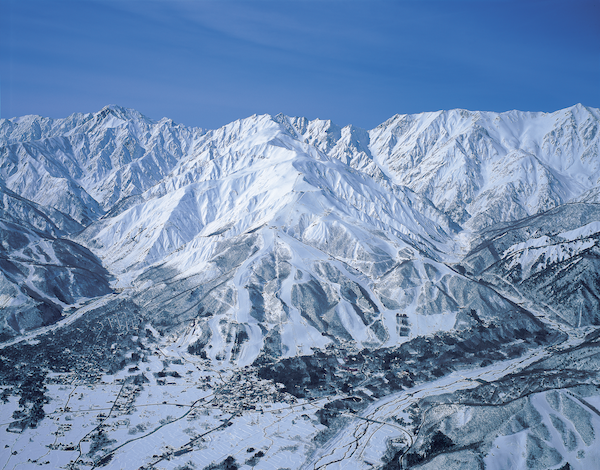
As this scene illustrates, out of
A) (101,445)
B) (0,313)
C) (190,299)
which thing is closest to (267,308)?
(190,299)

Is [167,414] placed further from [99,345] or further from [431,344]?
[431,344]

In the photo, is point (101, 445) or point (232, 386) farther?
point (232, 386)

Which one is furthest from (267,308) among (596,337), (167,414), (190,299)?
(596,337)

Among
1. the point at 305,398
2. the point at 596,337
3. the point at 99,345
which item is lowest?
the point at 596,337

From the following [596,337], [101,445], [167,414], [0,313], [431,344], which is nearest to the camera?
[101,445]

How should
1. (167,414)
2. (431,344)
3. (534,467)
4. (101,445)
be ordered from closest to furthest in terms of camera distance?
(534,467) < (101,445) < (167,414) < (431,344)

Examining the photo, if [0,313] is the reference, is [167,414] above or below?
below

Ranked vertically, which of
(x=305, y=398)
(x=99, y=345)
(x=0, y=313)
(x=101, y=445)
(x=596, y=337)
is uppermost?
(x=0, y=313)

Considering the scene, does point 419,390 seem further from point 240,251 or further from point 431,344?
point 240,251

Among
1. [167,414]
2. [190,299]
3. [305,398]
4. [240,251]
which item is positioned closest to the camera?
[167,414]
